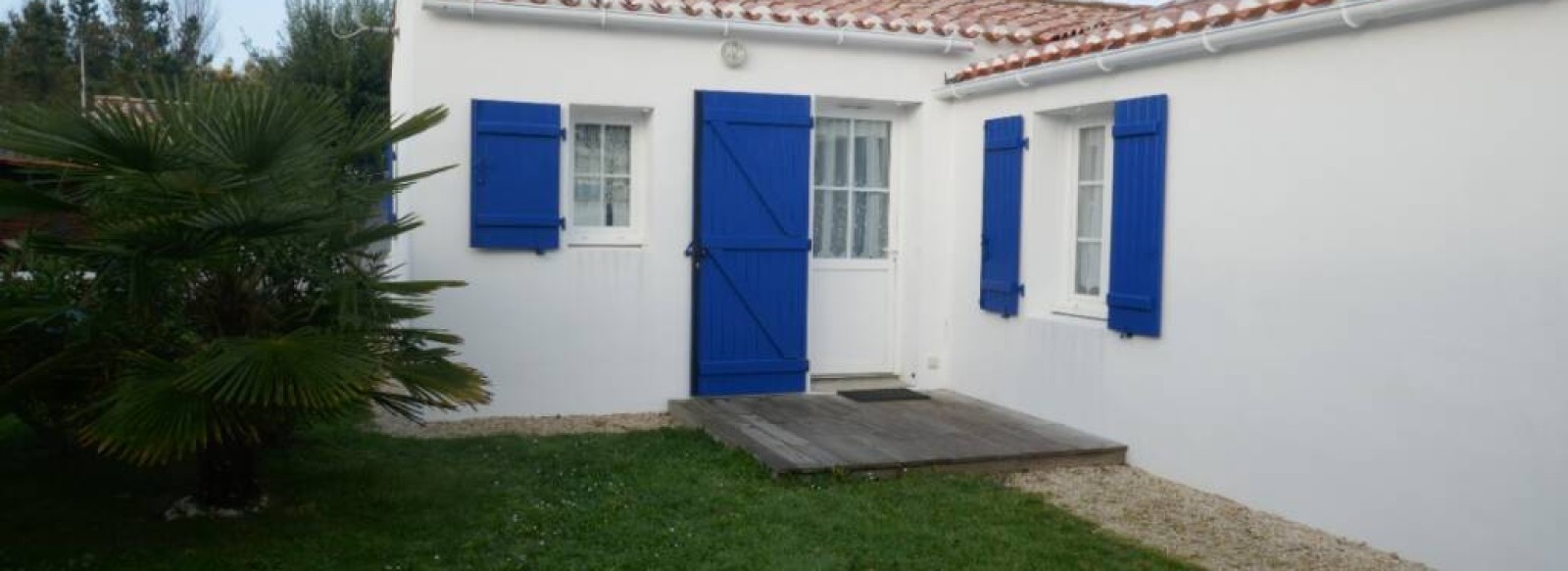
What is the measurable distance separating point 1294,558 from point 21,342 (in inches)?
202

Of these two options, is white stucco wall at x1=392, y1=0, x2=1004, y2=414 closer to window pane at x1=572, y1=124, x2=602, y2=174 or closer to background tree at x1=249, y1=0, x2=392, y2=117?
window pane at x1=572, y1=124, x2=602, y2=174

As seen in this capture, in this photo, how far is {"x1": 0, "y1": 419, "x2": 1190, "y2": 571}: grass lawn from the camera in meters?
4.76

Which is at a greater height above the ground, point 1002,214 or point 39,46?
point 39,46

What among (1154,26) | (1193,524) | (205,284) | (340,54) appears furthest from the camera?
(340,54)

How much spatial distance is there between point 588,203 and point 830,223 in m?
1.70

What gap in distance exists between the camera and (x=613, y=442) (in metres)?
7.04

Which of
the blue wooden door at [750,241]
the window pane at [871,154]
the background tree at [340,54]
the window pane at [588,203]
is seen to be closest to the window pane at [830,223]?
the window pane at [871,154]

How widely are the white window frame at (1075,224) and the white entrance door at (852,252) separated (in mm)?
1522

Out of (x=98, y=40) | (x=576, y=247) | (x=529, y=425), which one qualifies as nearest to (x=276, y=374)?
(x=529, y=425)

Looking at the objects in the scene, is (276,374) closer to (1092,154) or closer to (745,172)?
(745,172)

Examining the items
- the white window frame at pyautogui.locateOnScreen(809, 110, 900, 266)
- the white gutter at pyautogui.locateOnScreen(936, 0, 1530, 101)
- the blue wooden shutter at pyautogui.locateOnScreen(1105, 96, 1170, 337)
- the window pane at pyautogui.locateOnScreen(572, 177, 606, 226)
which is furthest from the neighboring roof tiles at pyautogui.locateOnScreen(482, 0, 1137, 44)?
the blue wooden shutter at pyautogui.locateOnScreen(1105, 96, 1170, 337)

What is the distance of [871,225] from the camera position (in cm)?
876

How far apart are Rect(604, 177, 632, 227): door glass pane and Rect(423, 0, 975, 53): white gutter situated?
102 centimetres

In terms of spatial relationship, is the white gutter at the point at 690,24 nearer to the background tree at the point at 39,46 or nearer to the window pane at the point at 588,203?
the window pane at the point at 588,203
